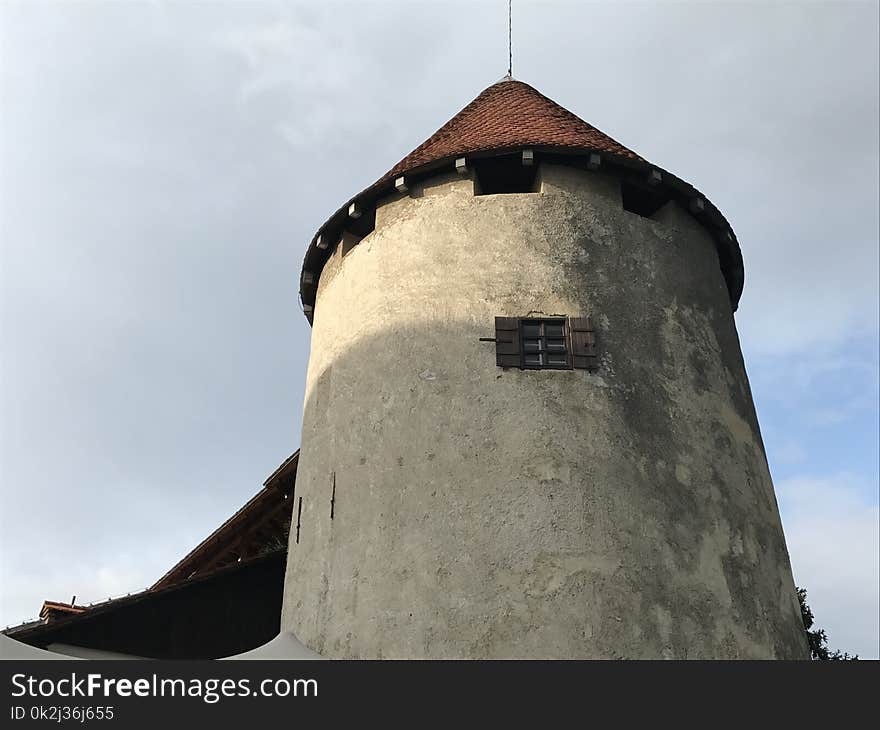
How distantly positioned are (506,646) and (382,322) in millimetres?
4100

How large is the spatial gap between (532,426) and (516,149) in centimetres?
362

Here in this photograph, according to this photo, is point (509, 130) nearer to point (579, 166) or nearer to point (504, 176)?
point (504, 176)

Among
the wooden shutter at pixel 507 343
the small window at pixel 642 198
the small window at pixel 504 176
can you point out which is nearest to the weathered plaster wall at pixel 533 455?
the wooden shutter at pixel 507 343

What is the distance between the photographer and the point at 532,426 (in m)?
9.67

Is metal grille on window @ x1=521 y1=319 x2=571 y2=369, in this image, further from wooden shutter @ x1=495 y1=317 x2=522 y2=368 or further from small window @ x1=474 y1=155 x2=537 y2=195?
small window @ x1=474 y1=155 x2=537 y2=195

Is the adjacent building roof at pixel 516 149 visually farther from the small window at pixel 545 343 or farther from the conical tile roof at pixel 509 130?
the small window at pixel 545 343

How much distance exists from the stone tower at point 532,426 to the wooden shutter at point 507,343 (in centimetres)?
3

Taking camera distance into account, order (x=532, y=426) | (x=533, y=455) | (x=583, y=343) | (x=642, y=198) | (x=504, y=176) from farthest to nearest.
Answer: (x=642, y=198)
(x=504, y=176)
(x=583, y=343)
(x=532, y=426)
(x=533, y=455)

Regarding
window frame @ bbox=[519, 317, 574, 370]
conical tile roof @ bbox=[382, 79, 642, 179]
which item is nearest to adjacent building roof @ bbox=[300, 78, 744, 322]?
conical tile roof @ bbox=[382, 79, 642, 179]

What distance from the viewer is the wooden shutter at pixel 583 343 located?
33.1 ft

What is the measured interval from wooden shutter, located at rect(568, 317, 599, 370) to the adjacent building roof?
2.28m

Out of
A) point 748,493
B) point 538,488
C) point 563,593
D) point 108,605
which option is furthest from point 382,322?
point 108,605

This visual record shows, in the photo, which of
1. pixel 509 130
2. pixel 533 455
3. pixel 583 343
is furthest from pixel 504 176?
pixel 533 455
